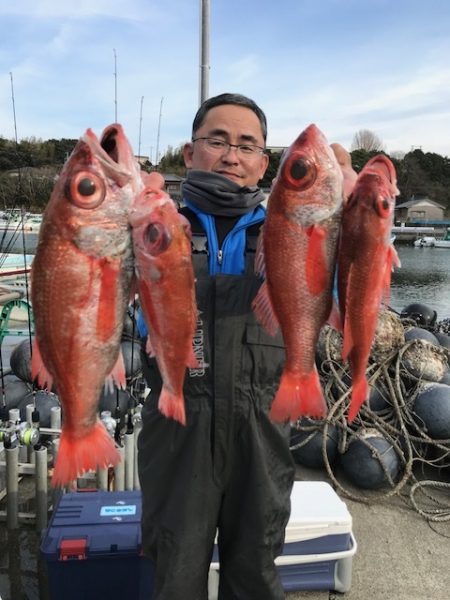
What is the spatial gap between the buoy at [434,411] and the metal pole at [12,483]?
3792mm

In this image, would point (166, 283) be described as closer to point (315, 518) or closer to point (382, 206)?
point (382, 206)

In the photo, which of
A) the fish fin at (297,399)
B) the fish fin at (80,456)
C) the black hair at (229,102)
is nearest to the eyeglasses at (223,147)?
the black hair at (229,102)

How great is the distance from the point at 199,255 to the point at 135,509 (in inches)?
67.5

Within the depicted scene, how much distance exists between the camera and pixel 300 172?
170 cm

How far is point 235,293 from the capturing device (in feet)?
7.34

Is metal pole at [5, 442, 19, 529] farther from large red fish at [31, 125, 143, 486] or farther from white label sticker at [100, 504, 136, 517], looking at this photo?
large red fish at [31, 125, 143, 486]

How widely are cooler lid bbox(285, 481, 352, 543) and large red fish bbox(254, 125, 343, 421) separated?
156 cm

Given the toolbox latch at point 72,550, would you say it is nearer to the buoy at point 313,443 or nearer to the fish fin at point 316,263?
the fish fin at point 316,263

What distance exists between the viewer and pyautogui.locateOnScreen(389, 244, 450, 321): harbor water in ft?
73.4

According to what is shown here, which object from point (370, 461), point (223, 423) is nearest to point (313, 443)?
point (370, 461)

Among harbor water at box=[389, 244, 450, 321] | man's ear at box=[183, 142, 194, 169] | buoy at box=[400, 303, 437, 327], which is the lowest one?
harbor water at box=[389, 244, 450, 321]

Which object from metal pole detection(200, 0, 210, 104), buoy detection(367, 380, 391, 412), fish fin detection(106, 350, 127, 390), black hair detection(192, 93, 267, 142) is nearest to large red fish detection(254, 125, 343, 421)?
fish fin detection(106, 350, 127, 390)

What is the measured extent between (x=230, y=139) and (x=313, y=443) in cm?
340

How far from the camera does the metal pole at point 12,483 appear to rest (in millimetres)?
3594
